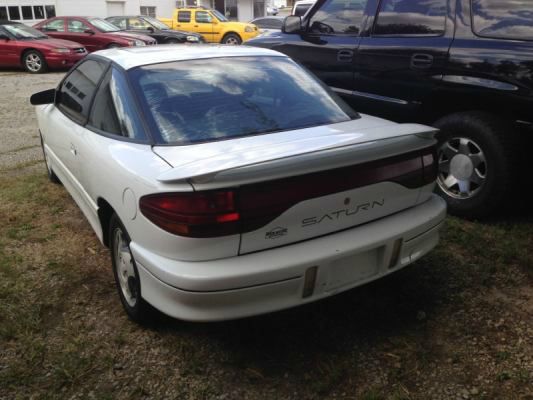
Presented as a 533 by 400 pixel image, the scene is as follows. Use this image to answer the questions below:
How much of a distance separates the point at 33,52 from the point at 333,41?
11.5m

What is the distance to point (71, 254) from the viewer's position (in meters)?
3.60

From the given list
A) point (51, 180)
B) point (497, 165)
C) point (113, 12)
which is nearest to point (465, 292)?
point (497, 165)

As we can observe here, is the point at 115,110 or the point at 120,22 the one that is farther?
the point at 120,22

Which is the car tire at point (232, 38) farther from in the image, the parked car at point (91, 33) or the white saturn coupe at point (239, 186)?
the white saturn coupe at point (239, 186)

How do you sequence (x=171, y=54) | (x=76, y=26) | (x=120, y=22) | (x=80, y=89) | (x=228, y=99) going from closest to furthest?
(x=228, y=99) → (x=171, y=54) → (x=80, y=89) → (x=76, y=26) → (x=120, y=22)

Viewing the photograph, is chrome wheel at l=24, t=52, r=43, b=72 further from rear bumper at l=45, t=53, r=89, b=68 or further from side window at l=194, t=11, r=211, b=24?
side window at l=194, t=11, r=211, b=24

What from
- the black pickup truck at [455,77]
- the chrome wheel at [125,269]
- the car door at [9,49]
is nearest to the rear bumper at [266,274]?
the chrome wheel at [125,269]

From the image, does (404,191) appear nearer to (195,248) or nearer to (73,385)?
(195,248)

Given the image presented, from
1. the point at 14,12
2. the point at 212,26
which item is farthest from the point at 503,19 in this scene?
the point at 14,12

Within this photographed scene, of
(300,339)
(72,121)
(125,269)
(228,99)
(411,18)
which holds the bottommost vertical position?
(300,339)

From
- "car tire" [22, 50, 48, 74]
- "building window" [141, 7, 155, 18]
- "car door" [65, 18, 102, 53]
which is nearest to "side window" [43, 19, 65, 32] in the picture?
"car door" [65, 18, 102, 53]

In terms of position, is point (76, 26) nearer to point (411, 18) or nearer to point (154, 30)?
point (154, 30)

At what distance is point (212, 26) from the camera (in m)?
21.0

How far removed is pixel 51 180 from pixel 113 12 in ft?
82.4
